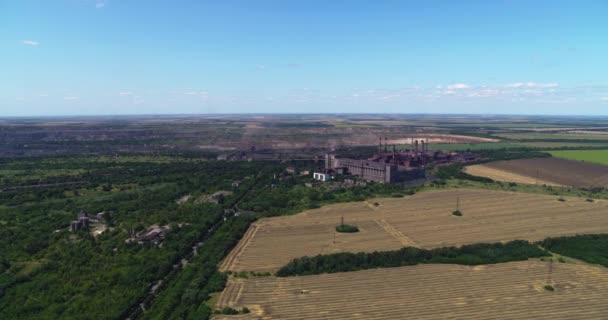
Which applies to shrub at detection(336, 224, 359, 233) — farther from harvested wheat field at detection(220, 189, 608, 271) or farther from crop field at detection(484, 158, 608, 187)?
crop field at detection(484, 158, 608, 187)

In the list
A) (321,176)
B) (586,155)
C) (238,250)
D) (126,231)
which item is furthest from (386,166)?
(586,155)

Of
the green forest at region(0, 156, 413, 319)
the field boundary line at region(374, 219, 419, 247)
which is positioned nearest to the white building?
the green forest at region(0, 156, 413, 319)

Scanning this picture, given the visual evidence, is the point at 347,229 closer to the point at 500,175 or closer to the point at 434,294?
the point at 434,294

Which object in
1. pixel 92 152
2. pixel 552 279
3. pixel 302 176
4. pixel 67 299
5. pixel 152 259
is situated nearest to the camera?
pixel 67 299

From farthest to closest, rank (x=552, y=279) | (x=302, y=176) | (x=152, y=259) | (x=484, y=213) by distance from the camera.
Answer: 1. (x=302, y=176)
2. (x=484, y=213)
3. (x=152, y=259)
4. (x=552, y=279)

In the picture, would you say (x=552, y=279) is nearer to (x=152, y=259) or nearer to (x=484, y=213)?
(x=484, y=213)

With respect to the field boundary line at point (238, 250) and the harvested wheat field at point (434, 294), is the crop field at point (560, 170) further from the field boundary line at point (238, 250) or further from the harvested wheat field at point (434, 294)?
the field boundary line at point (238, 250)

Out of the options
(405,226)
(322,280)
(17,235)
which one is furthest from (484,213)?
(17,235)

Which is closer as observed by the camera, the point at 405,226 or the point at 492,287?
Result: the point at 492,287
